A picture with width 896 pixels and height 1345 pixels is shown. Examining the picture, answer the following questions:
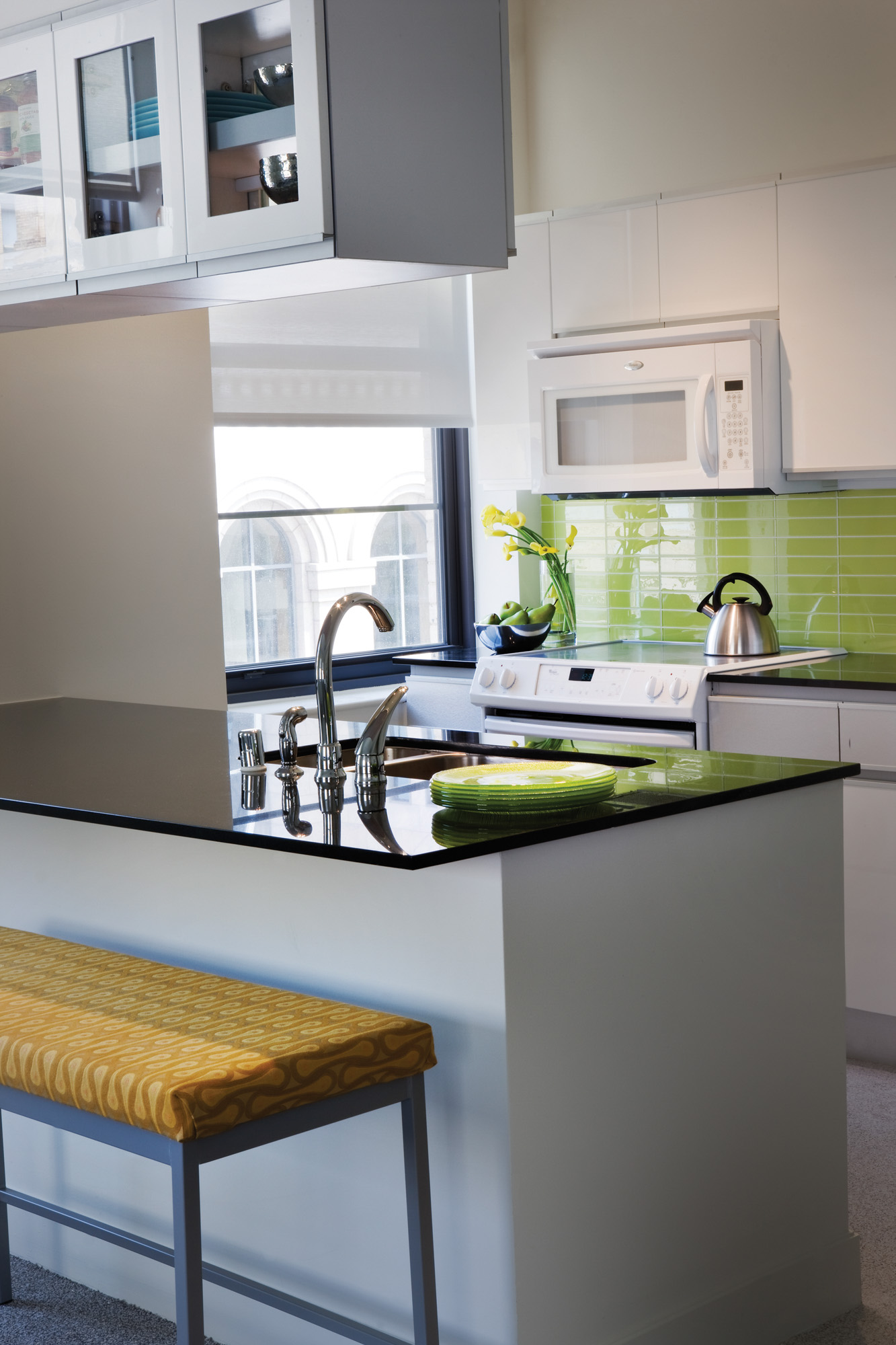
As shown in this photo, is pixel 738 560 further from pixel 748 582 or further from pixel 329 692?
pixel 329 692

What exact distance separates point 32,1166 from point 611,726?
6.81 feet

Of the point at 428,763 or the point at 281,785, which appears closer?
the point at 281,785

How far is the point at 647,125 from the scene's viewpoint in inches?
184

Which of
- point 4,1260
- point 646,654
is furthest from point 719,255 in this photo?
point 4,1260

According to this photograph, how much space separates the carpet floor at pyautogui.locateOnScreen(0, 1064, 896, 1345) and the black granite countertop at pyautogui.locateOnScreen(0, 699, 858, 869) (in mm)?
942

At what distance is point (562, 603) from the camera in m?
5.14

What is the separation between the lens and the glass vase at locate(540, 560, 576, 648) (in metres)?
5.09

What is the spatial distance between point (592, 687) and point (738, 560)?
0.78 m

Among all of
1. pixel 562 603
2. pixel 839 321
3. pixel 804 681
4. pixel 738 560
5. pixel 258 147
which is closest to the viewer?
pixel 258 147

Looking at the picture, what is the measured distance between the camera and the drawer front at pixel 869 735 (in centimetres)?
374

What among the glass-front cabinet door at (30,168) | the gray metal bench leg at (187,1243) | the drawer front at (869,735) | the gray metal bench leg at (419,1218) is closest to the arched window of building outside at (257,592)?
the drawer front at (869,735)

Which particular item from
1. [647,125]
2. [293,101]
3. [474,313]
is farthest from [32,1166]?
[647,125]

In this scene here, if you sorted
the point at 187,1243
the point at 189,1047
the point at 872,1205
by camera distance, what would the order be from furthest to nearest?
the point at 872,1205, the point at 189,1047, the point at 187,1243

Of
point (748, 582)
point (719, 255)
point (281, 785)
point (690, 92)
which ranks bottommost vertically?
point (281, 785)
